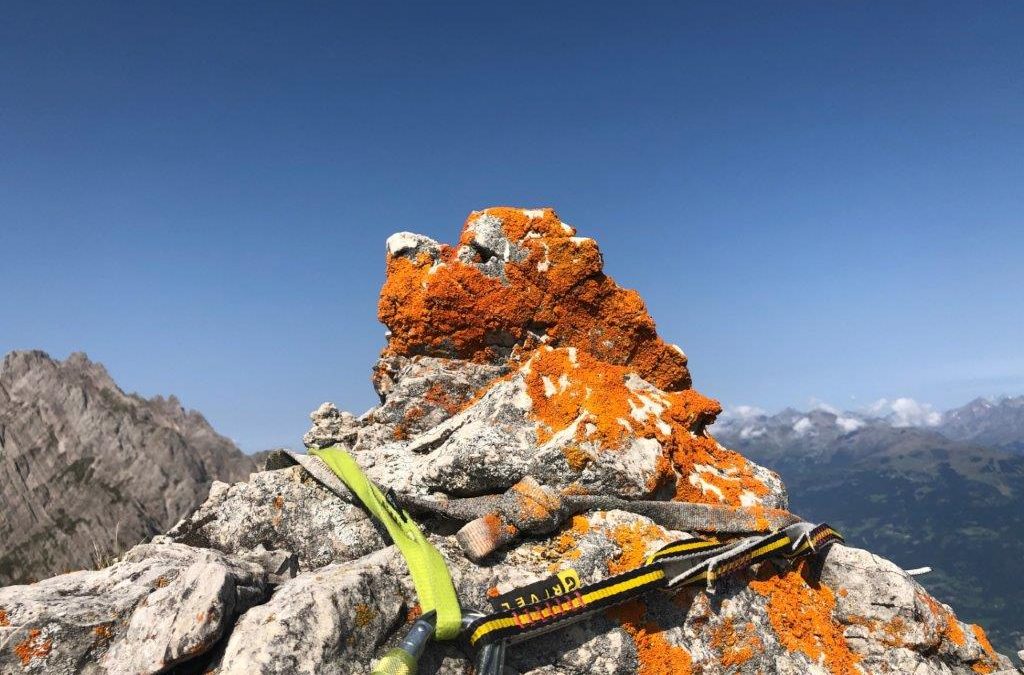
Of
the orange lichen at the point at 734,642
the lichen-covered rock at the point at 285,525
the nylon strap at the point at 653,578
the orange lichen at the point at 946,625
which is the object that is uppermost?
the lichen-covered rock at the point at 285,525

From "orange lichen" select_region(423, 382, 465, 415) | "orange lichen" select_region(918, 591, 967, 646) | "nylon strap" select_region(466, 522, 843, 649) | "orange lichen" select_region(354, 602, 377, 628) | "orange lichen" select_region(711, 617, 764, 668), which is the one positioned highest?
"orange lichen" select_region(423, 382, 465, 415)

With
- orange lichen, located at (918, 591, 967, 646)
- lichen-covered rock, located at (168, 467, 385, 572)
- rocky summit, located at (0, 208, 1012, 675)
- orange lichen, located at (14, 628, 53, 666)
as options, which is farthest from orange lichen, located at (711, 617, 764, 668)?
orange lichen, located at (14, 628, 53, 666)

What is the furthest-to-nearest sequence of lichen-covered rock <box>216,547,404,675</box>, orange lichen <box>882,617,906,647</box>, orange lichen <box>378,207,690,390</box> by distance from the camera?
orange lichen <box>378,207,690,390</box> → orange lichen <box>882,617,906,647</box> → lichen-covered rock <box>216,547,404,675</box>

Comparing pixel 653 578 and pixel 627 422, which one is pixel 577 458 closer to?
pixel 627 422

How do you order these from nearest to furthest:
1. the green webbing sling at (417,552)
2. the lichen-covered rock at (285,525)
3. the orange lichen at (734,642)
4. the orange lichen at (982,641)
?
the green webbing sling at (417,552), the orange lichen at (734,642), the lichen-covered rock at (285,525), the orange lichen at (982,641)

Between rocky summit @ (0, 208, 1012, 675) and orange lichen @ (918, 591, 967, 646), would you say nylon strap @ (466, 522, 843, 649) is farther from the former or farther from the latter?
orange lichen @ (918, 591, 967, 646)

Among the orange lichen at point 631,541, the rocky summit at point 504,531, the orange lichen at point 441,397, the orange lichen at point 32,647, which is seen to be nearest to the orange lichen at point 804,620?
the rocky summit at point 504,531

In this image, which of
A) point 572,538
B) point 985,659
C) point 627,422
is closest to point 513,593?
point 572,538

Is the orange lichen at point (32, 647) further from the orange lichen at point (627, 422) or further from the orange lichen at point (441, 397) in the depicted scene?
the orange lichen at point (441, 397)
